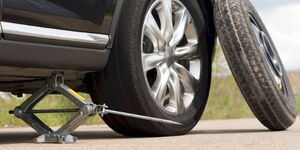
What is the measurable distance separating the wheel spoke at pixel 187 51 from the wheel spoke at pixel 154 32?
0.24m

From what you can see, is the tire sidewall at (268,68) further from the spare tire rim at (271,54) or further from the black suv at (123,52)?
the black suv at (123,52)

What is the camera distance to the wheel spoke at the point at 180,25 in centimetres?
492

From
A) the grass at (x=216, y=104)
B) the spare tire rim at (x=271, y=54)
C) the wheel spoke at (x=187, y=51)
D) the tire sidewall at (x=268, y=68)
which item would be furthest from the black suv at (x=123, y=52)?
the grass at (x=216, y=104)

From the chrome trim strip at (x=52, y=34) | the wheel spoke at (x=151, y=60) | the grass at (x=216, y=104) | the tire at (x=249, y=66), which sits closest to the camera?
the chrome trim strip at (x=52, y=34)

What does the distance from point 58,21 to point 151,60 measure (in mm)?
936

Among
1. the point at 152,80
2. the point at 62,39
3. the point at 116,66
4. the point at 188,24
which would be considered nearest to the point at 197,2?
the point at 188,24

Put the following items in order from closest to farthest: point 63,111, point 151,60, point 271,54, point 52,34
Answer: point 52,34
point 63,111
point 151,60
point 271,54

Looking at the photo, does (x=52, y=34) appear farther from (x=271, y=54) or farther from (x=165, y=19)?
(x=271, y=54)

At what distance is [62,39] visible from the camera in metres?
3.96

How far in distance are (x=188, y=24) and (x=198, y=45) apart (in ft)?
0.64

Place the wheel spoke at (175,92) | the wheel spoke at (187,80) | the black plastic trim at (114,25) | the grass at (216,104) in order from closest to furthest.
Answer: the black plastic trim at (114,25), the wheel spoke at (175,92), the wheel spoke at (187,80), the grass at (216,104)

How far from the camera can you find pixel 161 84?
467 centimetres

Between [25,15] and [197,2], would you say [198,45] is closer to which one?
[197,2]

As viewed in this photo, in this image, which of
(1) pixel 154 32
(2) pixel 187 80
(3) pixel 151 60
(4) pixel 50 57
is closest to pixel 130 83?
(3) pixel 151 60
